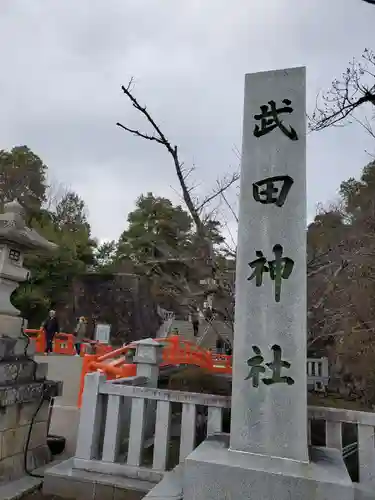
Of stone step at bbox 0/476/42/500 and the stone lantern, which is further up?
the stone lantern

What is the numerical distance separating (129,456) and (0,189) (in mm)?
21529

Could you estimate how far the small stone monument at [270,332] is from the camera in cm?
262

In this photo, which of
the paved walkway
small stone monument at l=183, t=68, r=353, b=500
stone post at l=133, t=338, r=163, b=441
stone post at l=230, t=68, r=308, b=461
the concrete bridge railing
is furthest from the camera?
the paved walkway

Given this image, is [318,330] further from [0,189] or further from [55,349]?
[0,189]

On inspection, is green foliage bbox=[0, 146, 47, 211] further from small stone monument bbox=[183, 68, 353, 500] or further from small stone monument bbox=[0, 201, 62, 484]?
small stone monument bbox=[183, 68, 353, 500]

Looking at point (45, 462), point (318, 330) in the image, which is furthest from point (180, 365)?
point (45, 462)

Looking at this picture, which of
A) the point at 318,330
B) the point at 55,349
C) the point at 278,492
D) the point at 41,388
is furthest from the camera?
the point at 55,349

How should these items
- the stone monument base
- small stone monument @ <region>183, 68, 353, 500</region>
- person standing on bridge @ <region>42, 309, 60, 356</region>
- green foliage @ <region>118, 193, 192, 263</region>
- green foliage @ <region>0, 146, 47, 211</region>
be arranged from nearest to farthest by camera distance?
1. the stone monument base
2. small stone monument @ <region>183, 68, 353, 500</region>
3. person standing on bridge @ <region>42, 309, 60, 356</region>
4. green foliage @ <region>0, 146, 47, 211</region>
5. green foliage @ <region>118, 193, 192, 263</region>

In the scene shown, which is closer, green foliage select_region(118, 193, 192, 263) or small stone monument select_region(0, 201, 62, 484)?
small stone monument select_region(0, 201, 62, 484)

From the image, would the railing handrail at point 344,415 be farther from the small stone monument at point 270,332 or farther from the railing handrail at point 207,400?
the small stone monument at point 270,332

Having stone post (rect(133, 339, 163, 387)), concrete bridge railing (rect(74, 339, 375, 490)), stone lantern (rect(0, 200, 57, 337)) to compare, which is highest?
stone lantern (rect(0, 200, 57, 337))

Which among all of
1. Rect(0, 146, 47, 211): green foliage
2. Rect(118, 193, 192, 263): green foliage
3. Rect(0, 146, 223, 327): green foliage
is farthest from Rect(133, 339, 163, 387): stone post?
Rect(0, 146, 47, 211): green foliage

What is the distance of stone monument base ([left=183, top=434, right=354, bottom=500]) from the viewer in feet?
8.01

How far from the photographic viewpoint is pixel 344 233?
436 inches
